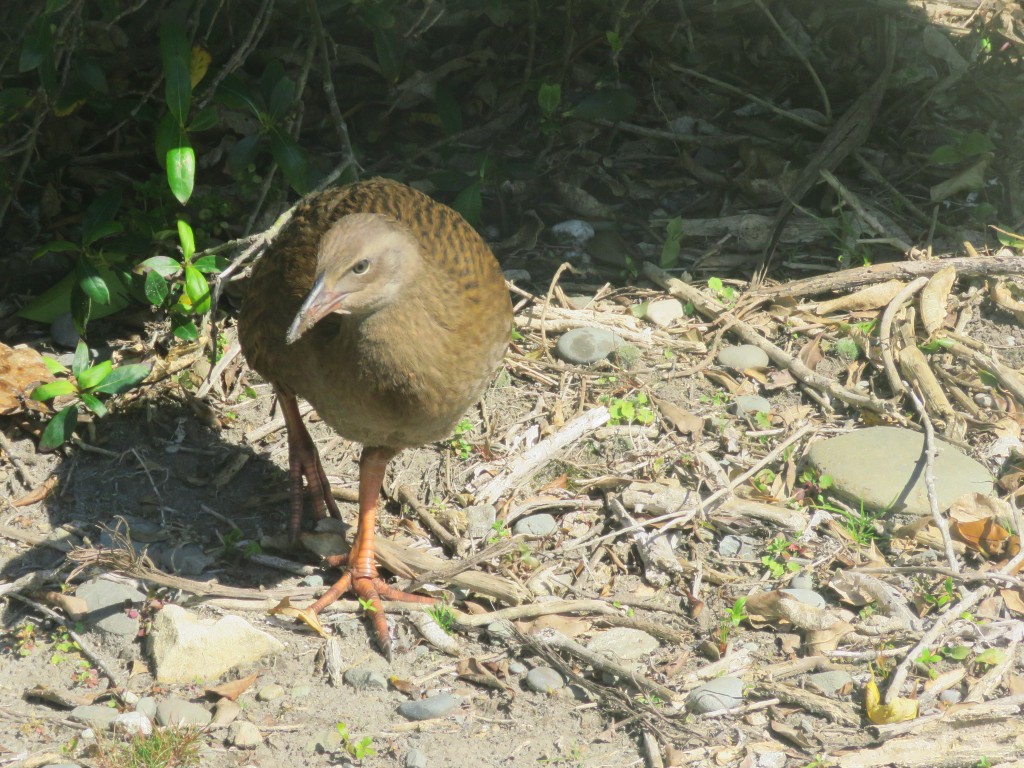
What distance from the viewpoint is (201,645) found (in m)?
3.95

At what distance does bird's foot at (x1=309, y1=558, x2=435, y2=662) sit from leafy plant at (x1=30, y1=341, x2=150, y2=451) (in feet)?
3.95

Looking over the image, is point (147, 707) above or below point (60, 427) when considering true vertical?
below

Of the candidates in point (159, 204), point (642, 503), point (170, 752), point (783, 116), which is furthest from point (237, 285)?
point (783, 116)

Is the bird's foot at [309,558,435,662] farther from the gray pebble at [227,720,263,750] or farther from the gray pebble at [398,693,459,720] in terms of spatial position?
the gray pebble at [227,720,263,750]

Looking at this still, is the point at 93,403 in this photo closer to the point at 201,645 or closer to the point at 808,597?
the point at 201,645

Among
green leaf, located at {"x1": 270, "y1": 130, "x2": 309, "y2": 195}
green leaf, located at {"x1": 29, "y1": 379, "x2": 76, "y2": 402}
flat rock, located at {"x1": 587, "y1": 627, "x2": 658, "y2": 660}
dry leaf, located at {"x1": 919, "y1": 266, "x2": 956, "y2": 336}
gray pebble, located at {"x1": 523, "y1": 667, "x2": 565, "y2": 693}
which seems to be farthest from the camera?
dry leaf, located at {"x1": 919, "y1": 266, "x2": 956, "y2": 336}

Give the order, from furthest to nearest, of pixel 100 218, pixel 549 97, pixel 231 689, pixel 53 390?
1. pixel 549 97
2. pixel 100 218
3. pixel 53 390
4. pixel 231 689

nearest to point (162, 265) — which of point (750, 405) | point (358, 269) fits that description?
point (358, 269)

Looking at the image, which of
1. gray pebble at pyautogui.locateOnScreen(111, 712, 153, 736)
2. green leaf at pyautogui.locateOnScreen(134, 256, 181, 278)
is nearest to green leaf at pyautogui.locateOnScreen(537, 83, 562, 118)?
green leaf at pyautogui.locateOnScreen(134, 256, 181, 278)

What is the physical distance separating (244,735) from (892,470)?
2.74m

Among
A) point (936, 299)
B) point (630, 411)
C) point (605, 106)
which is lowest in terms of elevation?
point (630, 411)

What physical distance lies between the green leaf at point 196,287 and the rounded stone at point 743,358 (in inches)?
93.2

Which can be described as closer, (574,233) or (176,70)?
(176,70)

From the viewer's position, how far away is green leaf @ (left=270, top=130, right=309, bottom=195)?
5180 millimetres
